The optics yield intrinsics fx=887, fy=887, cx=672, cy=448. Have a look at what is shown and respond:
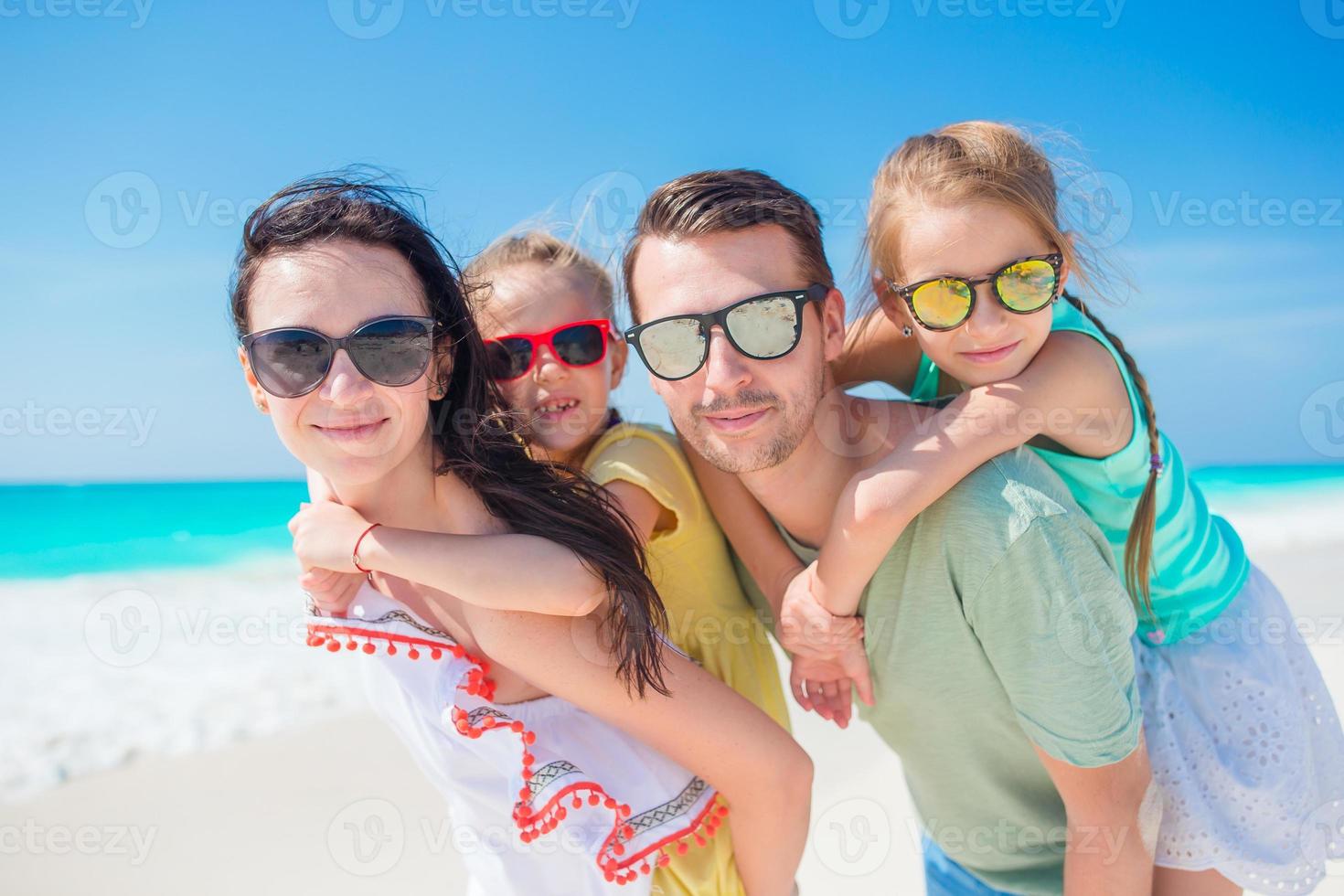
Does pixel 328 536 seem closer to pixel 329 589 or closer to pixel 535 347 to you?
pixel 329 589

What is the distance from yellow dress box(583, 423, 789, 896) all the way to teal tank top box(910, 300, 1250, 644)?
1.06 metres

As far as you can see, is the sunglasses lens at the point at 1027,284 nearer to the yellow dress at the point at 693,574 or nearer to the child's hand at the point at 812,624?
the child's hand at the point at 812,624

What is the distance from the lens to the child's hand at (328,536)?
7.47ft

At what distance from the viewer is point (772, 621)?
2928mm

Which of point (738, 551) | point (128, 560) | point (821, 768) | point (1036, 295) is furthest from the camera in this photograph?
point (128, 560)

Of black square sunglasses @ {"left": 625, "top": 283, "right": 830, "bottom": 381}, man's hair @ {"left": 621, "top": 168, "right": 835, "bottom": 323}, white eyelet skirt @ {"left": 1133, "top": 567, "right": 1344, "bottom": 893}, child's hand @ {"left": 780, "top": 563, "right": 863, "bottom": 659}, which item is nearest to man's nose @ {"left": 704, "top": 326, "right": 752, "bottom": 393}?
black square sunglasses @ {"left": 625, "top": 283, "right": 830, "bottom": 381}

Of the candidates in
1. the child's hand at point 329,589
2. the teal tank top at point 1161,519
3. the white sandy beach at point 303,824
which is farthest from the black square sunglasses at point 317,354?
the white sandy beach at point 303,824

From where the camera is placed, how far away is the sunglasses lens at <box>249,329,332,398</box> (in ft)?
7.08

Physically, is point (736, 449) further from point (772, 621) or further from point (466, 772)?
point (466, 772)

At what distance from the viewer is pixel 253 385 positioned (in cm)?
246

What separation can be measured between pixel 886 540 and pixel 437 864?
13.2 ft

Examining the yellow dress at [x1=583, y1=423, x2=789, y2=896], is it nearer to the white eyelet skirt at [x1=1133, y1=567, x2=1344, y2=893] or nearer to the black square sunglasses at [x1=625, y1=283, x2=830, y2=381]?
the black square sunglasses at [x1=625, y1=283, x2=830, y2=381]

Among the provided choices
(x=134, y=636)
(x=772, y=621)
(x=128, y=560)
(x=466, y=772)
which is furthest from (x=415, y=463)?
(x=128, y=560)

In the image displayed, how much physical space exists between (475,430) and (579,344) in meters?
0.90
